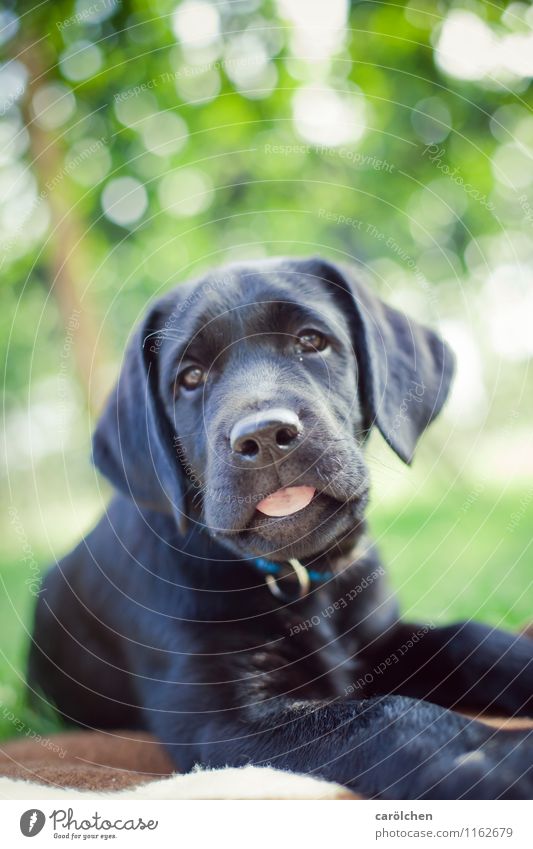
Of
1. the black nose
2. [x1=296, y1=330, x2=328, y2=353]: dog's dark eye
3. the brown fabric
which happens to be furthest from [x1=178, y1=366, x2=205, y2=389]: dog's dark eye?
the brown fabric

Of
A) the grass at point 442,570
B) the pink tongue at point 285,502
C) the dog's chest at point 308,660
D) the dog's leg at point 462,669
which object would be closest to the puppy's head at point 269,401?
the pink tongue at point 285,502

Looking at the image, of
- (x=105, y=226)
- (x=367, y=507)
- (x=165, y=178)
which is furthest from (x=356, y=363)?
(x=105, y=226)

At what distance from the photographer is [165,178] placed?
5.28m

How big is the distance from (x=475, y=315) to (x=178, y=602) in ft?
8.06

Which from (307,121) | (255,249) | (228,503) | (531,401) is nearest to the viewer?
(228,503)

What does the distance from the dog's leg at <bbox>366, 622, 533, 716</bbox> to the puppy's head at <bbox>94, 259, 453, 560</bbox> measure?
0.52 metres

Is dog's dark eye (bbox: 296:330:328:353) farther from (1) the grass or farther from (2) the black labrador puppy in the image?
(1) the grass

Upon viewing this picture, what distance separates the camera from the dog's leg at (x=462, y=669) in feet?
8.66

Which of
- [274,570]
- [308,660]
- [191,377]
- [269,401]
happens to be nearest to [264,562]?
[274,570]

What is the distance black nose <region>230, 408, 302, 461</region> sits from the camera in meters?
2.29

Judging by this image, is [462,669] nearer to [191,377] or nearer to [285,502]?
[285,502]

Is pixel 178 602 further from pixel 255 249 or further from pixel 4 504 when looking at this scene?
pixel 4 504

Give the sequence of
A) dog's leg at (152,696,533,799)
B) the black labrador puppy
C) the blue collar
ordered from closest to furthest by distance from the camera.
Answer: dog's leg at (152,696,533,799), the black labrador puppy, the blue collar

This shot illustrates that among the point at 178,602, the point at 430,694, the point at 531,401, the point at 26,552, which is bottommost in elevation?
the point at 430,694
